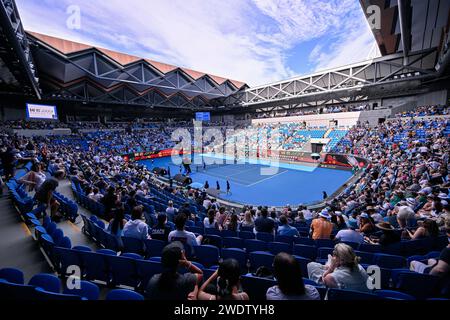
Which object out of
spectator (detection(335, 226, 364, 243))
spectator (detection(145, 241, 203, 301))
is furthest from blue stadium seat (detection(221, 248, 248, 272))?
spectator (detection(335, 226, 364, 243))

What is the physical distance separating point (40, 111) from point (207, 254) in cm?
3916

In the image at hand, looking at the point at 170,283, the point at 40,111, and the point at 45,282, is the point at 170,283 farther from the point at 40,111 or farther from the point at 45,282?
the point at 40,111

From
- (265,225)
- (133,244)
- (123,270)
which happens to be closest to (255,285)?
(123,270)

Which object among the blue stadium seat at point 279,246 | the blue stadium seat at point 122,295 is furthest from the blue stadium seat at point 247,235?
the blue stadium seat at point 122,295

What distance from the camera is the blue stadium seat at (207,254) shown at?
4.13 metres

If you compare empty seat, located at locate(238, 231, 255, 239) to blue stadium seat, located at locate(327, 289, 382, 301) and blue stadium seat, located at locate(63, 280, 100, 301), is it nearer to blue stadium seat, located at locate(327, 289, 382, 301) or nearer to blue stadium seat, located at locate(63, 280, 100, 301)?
blue stadium seat, located at locate(327, 289, 382, 301)

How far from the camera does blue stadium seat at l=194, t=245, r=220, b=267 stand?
4.13 metres

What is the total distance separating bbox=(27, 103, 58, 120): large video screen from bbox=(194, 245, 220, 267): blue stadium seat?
1493 inches

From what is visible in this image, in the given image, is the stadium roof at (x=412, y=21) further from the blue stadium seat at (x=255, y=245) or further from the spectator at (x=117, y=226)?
the spectator at (x=117, y=226)

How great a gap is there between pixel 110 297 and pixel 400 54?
1384 inches

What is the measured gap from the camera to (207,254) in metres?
4.20

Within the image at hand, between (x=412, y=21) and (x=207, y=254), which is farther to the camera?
(x=412, y=21)
